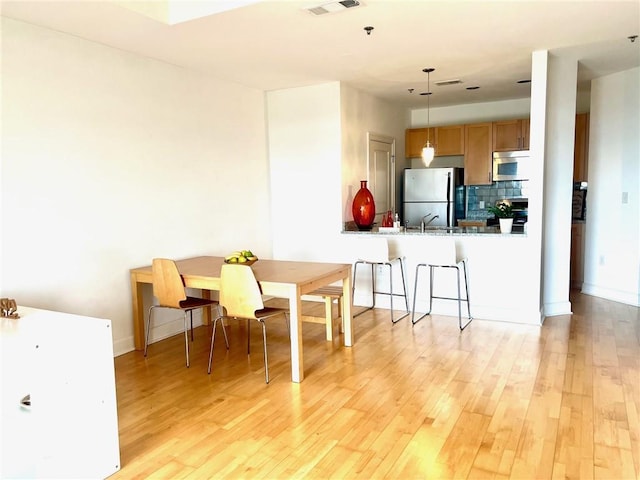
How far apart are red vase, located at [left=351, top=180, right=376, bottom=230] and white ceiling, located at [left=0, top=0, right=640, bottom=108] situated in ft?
4.08

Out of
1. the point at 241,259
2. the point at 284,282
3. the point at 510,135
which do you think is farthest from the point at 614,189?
the point at 241,259

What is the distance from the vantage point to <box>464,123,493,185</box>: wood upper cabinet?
21.3 feet

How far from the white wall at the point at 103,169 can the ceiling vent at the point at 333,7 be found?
175 centimetres

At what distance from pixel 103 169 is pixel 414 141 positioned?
4.67 m

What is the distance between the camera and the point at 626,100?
510 cm

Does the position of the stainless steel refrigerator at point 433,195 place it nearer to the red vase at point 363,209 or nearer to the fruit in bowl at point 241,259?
the red vase at point 363,209

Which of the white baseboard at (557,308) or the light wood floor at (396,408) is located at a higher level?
the white baseboard at (557,308)

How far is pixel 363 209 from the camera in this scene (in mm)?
5238

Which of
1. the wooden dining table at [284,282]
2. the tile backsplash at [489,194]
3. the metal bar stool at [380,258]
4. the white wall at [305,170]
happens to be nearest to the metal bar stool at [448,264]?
the metal bar stool at [380,258]

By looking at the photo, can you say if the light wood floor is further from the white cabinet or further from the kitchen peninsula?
the kitchen peninsula

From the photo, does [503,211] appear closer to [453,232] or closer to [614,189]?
[453,232]

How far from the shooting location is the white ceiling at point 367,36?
306 centimetres

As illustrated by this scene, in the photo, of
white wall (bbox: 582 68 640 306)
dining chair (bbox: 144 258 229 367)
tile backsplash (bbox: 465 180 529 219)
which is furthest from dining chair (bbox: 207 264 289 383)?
tile backsplash (bbox: 465 180 529 219)

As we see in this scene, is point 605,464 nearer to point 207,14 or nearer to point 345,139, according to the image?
point 207,14
